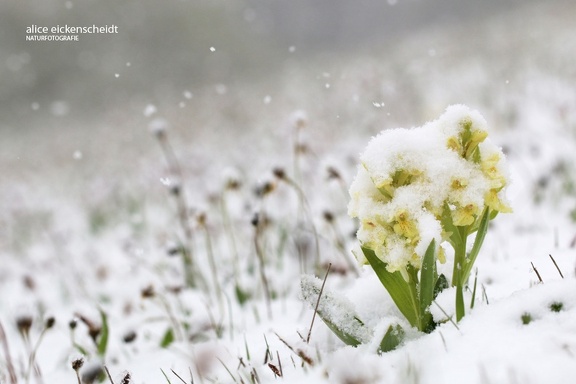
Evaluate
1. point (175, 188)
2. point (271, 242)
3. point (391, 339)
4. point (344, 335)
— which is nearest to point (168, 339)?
point (175, 188)

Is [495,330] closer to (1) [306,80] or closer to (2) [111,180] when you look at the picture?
(2) [111,180]

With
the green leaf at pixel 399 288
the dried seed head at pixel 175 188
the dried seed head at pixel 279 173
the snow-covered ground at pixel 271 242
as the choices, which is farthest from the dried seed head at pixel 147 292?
the green leaf at pixel 399 288

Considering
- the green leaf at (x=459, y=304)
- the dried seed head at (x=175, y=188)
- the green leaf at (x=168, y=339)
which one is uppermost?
the dried seed head at (x=175, y=188)

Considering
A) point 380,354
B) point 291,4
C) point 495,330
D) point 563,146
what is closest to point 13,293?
point 380,354

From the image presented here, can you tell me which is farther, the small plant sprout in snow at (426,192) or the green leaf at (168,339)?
the green leaf at (168,339)

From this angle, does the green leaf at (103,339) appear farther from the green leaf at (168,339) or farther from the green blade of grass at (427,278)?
the green blade of grass at (427,278)

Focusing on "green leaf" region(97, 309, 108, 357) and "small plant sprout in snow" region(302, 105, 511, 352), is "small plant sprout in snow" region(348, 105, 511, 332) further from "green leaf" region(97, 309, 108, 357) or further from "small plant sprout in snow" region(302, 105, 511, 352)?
"green leaf" region(97, 309, 108, 357)
